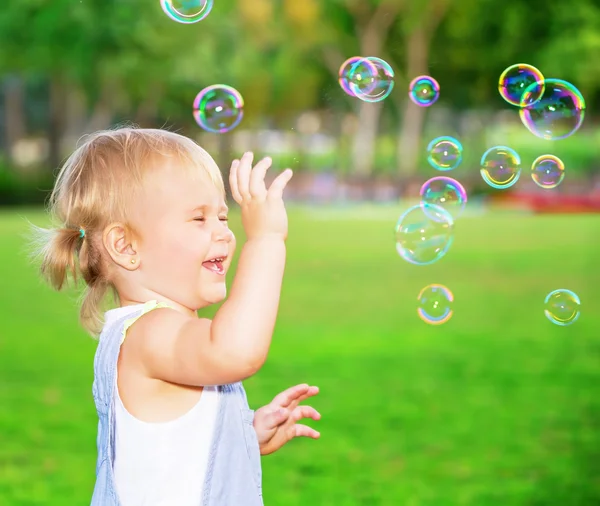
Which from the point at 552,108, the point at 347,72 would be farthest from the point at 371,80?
the point at 552,108

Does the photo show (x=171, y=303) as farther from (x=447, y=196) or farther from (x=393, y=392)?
(x=393, y=392)

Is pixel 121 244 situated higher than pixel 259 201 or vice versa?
pixel 259 201

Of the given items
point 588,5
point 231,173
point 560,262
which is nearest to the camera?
point 231,173

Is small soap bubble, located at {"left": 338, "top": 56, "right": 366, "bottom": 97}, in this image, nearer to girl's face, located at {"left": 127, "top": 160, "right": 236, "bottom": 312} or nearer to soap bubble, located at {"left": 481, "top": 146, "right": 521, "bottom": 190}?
soap bubble, located at {"left": 481, "top": 146, "right": 521, "bottom": 190}

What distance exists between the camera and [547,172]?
4.12m

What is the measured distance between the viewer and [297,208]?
31.5 meters

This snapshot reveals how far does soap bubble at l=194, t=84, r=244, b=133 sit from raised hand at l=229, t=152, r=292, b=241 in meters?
1.95

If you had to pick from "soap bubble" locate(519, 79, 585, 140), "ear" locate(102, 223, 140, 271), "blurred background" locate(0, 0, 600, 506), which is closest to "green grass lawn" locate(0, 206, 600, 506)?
"blurred background" locate(0, 0, 600, 506)

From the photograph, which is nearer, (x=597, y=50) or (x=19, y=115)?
(x=597, y=50)

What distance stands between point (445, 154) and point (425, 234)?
37cm

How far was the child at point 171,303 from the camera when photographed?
2.02 meters

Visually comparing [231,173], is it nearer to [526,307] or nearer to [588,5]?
[526,307]

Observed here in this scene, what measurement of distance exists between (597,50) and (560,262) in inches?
686

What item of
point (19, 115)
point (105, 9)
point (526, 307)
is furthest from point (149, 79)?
point (526, 307)
